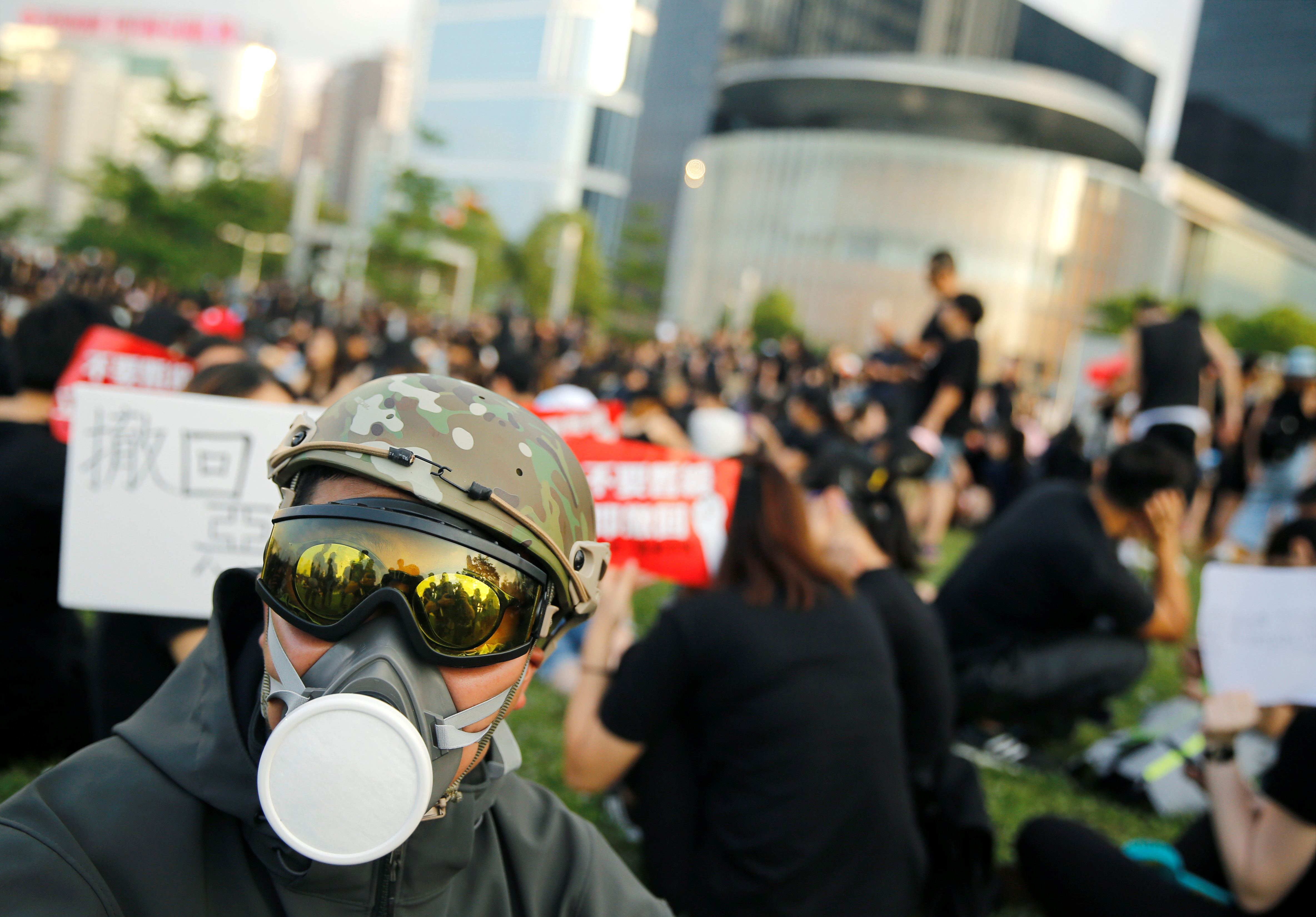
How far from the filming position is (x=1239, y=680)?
2986 mm

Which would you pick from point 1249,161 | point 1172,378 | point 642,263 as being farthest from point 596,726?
point 1249,161

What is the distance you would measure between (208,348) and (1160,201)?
72934mm

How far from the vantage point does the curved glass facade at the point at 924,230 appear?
58.3 metres

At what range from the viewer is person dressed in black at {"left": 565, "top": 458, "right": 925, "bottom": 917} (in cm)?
250

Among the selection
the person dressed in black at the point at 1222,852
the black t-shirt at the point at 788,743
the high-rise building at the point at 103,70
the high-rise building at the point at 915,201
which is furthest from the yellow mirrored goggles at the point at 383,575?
the high-rise building at the point at 103,70

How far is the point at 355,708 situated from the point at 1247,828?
103 inches

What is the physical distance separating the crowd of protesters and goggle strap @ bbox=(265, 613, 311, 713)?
3.88ft

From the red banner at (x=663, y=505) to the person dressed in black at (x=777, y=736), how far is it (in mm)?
710

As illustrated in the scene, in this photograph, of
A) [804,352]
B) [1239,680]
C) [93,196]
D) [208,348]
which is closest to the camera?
[1239,680]

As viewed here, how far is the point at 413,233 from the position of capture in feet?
147

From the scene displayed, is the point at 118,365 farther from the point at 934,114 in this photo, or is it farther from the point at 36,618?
the point at 934,114

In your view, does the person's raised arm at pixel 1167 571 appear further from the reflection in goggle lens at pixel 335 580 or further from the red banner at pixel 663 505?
the reflection in goggle lens at pixel 335 580

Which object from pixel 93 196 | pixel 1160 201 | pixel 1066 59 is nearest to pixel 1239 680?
pixel 93 196

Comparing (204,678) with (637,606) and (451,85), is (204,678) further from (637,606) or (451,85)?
(451,85)
